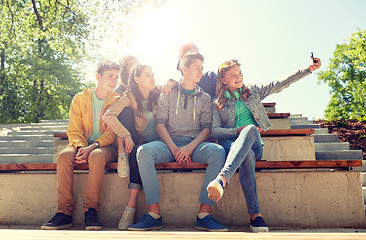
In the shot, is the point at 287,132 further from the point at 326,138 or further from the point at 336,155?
the point at 326,138

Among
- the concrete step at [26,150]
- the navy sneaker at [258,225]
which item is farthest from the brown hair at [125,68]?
the concrete step at [26,150]

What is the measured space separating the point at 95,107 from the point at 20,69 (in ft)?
59.4

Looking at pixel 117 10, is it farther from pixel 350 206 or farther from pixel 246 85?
pixel 350 206

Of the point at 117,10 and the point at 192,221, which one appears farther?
the point at 117,10

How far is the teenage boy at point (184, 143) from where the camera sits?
2.81 m

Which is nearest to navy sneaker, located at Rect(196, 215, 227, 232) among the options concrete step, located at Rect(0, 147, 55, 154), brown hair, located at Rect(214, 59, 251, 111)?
brown hair, located at Rect(214, 59, 251, 111)

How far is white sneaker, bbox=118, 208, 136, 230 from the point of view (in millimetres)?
2857

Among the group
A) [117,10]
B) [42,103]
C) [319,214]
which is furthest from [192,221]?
[42,103]

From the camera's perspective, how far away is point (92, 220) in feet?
9.42

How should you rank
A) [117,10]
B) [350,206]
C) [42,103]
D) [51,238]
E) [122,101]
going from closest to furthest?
[51,238]
[350,206]
[122,101]
[117,10]
[42,103]

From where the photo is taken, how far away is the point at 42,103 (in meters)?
18.9

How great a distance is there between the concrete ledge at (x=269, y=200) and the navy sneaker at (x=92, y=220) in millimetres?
236

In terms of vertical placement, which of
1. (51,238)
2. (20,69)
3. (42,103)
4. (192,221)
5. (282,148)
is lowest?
(192,221)

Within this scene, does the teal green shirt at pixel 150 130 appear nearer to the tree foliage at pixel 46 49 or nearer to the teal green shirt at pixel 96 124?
the teal green shirt at pixel 96 124
